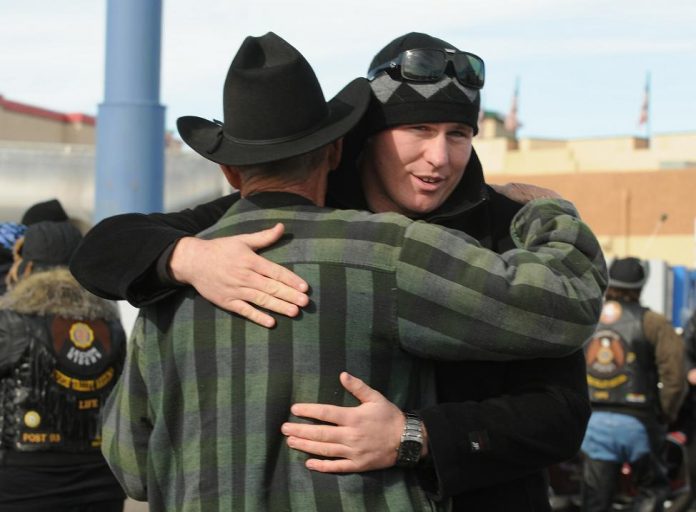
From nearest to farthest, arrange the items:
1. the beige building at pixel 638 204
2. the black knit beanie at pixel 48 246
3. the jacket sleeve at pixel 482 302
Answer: the jacket sleeve at pixel 482 302
the black knit beanie at pixel 48 246
the beige building at pixel 638 204

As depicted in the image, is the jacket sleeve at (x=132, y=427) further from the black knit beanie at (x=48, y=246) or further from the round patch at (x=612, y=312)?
the round patch at (x=612, y=312)

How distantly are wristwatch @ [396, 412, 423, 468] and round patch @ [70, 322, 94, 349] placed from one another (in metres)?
2.87

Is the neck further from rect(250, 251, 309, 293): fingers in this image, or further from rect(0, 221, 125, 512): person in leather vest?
rect(0, 221, 125, 512): person in leather vest

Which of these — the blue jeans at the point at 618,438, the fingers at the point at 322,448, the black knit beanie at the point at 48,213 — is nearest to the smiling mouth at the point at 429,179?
the fingers at the point at 322,448

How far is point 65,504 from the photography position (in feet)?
15.7

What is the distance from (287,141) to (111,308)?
2.91m

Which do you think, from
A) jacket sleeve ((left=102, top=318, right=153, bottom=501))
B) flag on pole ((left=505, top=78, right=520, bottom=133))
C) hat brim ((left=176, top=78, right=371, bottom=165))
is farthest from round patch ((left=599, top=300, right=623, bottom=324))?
flag on pole ((left=505, top=78, right=520, bottom=133))

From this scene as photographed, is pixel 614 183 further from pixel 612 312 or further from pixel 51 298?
pixel 51 298

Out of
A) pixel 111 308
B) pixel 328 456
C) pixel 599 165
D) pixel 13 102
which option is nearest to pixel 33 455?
pixel 111 308

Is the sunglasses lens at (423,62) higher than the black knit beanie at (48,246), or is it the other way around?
the sunglasses lens at (423,62)

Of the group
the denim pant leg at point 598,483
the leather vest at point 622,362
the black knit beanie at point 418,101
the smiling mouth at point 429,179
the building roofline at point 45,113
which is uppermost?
the building roofline at point 45,113

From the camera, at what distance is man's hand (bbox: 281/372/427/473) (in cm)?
220

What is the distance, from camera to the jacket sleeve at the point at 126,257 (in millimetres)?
2355

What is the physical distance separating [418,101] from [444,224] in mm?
292
